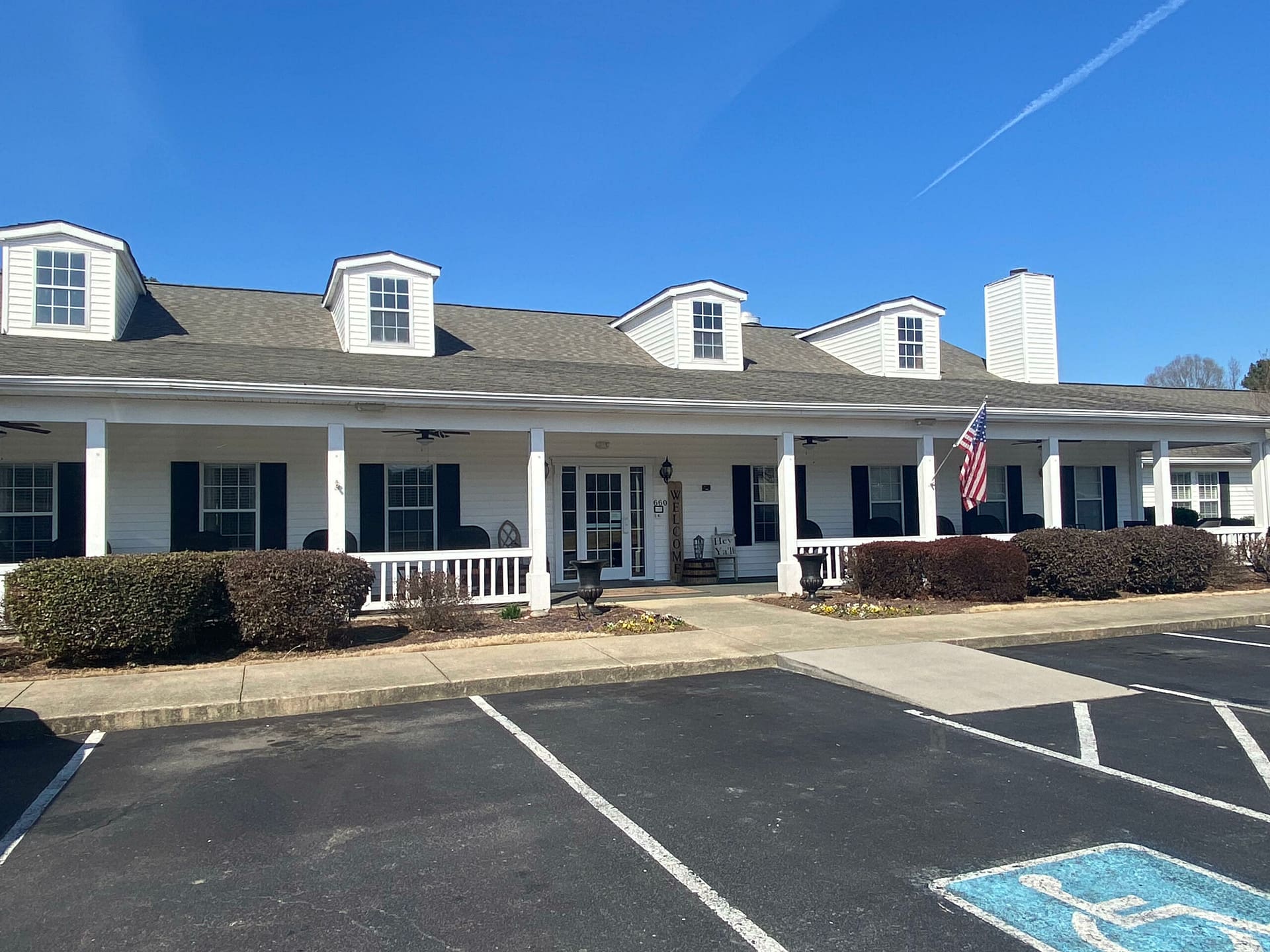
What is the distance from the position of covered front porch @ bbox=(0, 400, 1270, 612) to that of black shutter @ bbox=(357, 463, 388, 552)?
1.0 inches

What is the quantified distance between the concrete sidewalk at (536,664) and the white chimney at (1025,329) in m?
8.48

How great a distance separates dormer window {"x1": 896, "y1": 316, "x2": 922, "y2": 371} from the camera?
1839 centimetres

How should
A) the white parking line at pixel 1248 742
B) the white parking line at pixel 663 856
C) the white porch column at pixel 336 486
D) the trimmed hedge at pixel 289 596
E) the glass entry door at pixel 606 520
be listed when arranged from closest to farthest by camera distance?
the white parking line at pixel 663 856, the white parking line at pixel 1248 742, the trimmed hedge at pixel 289 596, the white porch column at pixel 336 486, the glass entry door at pixel 606 520

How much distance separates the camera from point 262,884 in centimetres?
Answer: 392

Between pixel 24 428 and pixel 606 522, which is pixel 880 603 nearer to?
pixel 606 522

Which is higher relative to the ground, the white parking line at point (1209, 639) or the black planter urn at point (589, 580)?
the black planter urn at point (589, 580)

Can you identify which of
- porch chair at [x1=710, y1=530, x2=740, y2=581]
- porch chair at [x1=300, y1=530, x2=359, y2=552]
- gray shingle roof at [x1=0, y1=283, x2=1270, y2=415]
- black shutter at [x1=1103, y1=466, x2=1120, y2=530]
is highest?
gray shingle roof at [x1=0, y1=283, x2=1270, y2=415]

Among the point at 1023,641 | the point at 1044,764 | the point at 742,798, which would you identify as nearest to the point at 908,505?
the point at 1023,641

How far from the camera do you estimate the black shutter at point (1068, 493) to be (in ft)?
62.5

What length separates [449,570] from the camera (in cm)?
1288

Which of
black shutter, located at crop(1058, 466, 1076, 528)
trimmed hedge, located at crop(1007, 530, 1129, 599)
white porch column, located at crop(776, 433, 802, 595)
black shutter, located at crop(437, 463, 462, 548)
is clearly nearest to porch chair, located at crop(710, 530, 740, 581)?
white porch column, located at crop(776, 433, 802, 595)

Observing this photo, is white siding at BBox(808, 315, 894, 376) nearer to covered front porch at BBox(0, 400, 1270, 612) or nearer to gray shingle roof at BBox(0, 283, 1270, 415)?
gray shingle roof at BBox(0, 283, 1270, 415)

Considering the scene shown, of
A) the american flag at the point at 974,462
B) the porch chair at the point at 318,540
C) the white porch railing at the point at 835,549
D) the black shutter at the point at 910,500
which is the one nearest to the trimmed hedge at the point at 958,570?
the white porch railing at the point at 835,549

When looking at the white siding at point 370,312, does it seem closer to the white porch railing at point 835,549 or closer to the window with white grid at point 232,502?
the window with white grid at point 232,502
